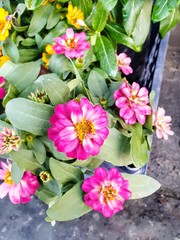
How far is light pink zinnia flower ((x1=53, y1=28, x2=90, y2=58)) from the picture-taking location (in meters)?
0.95

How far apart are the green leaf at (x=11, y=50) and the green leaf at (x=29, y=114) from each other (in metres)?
0.29

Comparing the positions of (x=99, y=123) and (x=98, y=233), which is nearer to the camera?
(x=99, y=123)

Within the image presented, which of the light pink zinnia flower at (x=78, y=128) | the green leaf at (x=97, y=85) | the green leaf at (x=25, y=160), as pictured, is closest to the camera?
the light pink zinnia flower at (x=78, y=128)

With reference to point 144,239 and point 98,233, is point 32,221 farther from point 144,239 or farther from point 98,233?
point 144,239

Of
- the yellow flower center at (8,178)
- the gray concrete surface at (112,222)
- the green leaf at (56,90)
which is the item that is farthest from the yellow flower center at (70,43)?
the gray concrete surface at (112,222)

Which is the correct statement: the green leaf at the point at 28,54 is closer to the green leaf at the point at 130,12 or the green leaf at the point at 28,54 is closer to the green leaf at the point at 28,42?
the green leaf at the point at 28,42

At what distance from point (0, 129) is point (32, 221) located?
44 centimetres

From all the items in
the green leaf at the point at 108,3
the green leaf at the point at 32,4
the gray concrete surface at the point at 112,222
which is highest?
the green leaf at the point at 108,3

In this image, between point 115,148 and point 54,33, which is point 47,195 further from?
point 54,33

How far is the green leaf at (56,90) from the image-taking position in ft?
2.44

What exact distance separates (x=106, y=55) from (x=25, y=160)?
35cm

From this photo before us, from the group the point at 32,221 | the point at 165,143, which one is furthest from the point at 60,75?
the point at 165,143

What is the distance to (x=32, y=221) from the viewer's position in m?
1.18

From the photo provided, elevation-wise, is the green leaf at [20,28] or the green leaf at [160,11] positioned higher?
the green leaf at [160,11]
